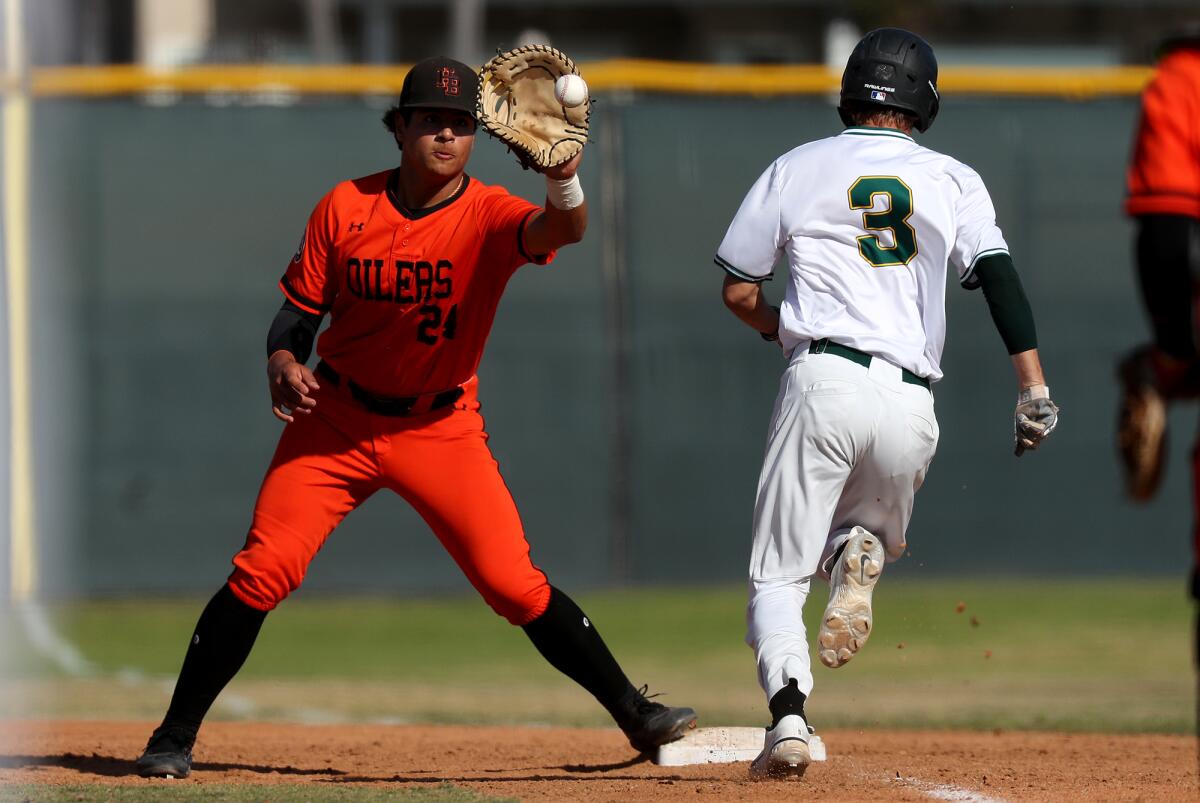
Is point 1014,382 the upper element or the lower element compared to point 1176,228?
lower

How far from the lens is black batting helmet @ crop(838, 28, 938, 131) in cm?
418

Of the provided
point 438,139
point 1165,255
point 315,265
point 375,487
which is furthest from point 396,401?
point 1165,255

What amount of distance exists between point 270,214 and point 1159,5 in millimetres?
20860

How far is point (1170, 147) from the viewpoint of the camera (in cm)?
300

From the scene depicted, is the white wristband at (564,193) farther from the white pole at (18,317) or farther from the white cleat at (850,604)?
the white pole at (18,317)

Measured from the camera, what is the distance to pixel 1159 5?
88.7ft

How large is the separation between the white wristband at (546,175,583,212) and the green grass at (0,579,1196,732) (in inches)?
101

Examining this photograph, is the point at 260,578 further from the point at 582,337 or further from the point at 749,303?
the point at 582,337

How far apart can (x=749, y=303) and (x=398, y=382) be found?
99 centimetres

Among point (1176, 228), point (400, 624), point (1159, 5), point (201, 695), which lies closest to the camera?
point (1176, 228)

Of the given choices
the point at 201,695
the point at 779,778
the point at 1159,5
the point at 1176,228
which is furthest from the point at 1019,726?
the point at 1159,5

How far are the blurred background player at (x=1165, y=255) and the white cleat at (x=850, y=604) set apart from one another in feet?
3.36

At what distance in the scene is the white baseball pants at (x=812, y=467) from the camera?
4008 mm

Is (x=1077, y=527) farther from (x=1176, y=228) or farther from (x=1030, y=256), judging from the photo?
(x=1176, y=228)
